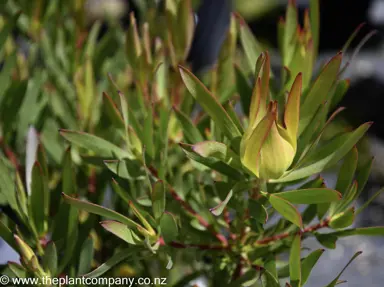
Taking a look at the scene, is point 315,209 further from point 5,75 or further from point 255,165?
point 5,75

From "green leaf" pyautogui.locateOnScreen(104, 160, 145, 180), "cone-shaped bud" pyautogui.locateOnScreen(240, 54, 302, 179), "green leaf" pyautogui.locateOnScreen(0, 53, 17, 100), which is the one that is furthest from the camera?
"green leaf" pyautogui.locateOnScreen(0, 53, 17, 100)

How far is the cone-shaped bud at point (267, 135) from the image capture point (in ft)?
1.43

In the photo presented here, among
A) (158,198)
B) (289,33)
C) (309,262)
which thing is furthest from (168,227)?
(289,33)

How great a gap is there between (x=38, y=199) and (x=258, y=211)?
0.23 m

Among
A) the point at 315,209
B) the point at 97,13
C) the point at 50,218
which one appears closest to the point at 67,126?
the point at 50,218

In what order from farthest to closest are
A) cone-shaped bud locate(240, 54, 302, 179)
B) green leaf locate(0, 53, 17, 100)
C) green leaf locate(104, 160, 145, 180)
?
1. green leaf locate(0, 53, 17, 100)
2. green leaf locate(104, 160, 145, 180)
3. cone-shaped bud locate(240, 54, 302, 179)

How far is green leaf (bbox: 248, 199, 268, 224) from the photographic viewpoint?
485 millimetres

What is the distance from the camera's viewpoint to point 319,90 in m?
0.49

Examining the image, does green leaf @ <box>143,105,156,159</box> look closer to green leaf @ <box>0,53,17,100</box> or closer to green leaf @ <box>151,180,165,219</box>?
green leaf @ <box>151,180,165,219</box>

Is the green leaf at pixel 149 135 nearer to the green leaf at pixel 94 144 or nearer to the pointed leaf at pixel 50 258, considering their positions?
the green leaf at pixel 94 144

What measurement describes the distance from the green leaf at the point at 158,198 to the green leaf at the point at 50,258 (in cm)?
10

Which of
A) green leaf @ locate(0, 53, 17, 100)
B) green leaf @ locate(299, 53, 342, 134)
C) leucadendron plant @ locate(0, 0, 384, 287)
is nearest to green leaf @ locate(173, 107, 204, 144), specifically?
leucadendron plant @ locate(0, 0, 384, 287)

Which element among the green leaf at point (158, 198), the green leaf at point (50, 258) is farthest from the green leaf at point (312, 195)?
the green leaf at point (50, 258)

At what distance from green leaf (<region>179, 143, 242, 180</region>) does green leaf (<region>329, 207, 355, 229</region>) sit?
11 centimetres
